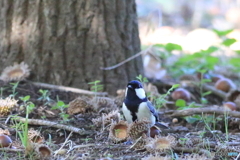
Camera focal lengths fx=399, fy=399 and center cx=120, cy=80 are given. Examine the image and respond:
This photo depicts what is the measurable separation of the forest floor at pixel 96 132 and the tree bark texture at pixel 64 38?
225 millimetres

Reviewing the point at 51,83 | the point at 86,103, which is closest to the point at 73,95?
the point at 51,83

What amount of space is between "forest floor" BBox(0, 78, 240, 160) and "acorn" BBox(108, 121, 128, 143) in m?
0.02

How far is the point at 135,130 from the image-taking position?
2.54 meters

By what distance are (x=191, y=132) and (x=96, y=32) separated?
1.46 m

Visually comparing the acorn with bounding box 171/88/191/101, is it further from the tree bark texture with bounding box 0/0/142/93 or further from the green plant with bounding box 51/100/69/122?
the green plant with bounding box 51/100/69/122

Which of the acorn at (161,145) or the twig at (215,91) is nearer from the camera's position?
the acorn at (161,145)

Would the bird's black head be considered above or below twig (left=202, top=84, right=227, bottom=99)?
above

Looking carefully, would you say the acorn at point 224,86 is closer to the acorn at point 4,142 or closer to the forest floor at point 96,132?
the forest floor at point 96,132

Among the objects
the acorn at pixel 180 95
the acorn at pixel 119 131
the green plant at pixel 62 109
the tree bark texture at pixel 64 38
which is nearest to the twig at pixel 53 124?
the green plant at pixel 62 109

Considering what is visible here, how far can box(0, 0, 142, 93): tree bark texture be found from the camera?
3830 millimetres

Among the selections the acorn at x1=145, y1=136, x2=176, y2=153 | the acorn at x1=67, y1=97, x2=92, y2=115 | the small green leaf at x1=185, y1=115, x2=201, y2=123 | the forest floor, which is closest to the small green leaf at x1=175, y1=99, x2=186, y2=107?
the forest floor

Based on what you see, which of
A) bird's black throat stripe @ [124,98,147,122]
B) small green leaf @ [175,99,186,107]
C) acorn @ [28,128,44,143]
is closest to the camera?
acorn @ [28,128,44,143]

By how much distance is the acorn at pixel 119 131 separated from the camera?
2656mm

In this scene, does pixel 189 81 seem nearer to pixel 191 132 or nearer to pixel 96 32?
pixel 96 32
